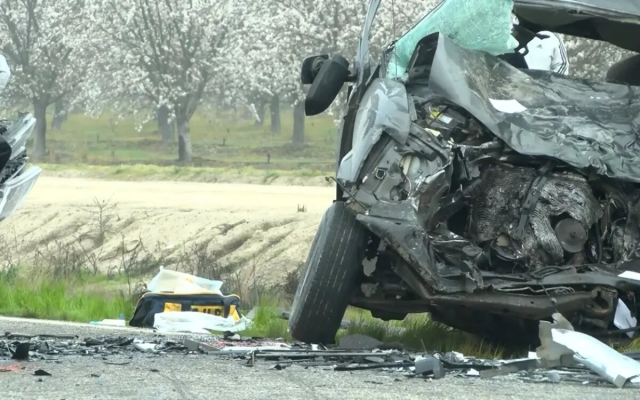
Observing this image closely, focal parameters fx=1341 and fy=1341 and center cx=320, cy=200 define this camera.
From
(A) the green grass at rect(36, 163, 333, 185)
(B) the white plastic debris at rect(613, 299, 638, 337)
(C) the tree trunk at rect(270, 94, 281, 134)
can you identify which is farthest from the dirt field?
(C) the tree trunk at rect(270, 94, 281, 134)

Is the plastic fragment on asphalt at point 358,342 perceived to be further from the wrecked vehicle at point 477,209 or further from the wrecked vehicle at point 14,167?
the wrecked vehicle at point 14,167

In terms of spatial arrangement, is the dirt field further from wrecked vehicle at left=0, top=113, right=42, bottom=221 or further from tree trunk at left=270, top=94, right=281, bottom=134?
tree trunk at left=270, top=94, right=281, bottom=134

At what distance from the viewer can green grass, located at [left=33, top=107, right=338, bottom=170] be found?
46.6 meters

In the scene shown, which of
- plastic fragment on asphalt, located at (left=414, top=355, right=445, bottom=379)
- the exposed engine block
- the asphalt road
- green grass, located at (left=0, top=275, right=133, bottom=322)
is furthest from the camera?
green grass, located at (left=0, top=275, right=133, bottom=322)

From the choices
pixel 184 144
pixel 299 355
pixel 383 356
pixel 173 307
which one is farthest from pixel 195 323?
pixel 184 144

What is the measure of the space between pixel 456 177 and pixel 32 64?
1882 inches

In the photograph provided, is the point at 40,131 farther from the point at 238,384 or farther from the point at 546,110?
the point at 238,384

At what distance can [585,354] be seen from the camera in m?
6.31

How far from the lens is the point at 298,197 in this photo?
26.1m

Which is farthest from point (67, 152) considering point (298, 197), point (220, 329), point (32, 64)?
point (220, 329)

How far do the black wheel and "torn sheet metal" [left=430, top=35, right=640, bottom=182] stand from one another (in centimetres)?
92

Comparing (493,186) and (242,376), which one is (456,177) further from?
(242,376)

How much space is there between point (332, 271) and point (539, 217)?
117 centimetres

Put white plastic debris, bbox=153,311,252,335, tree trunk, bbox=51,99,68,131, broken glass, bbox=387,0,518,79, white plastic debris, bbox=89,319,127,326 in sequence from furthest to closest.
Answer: tree trunk, bbox=51,99,68,131 < white plastic debris, bbox=89,319,127,326 < white plastic debris, bbox=153,311,252,335 < broken glass, bbox=387,0,518,79
